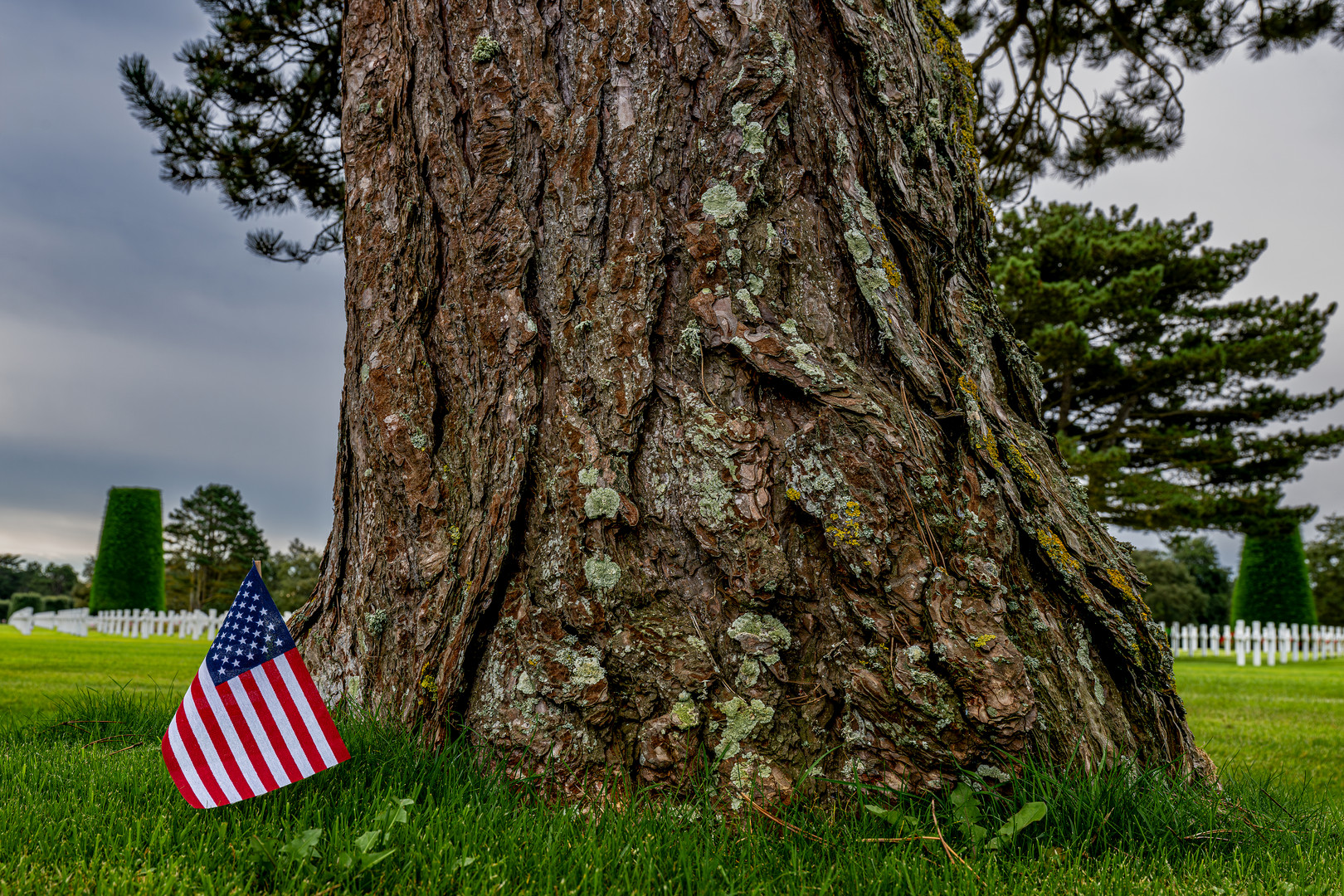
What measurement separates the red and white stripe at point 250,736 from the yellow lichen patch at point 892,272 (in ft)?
5.64

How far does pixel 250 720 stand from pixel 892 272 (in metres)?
1.89

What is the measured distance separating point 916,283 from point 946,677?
3.36ft

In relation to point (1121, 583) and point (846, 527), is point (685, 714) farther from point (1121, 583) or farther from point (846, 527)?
point (1121, 583)

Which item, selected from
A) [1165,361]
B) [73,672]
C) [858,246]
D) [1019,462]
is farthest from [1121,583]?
[1165,361]

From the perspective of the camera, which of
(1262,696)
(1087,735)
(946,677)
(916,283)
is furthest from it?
(1262,696)

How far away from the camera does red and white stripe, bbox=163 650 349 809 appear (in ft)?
5.33

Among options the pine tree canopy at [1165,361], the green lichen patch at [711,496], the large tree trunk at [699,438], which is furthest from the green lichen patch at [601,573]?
the pine tree canopy at [1165,361]

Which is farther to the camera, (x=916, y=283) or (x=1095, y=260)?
(x=1095, y=260)

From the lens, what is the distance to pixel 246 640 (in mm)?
1789

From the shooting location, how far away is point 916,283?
80.9 inches

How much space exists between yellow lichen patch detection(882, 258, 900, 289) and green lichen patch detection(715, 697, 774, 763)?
1.11 metres

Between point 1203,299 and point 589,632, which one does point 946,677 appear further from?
point 1203,299

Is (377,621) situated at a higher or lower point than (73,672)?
higher

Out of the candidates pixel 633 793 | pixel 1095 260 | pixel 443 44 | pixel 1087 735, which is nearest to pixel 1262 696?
pixel 1087 735
